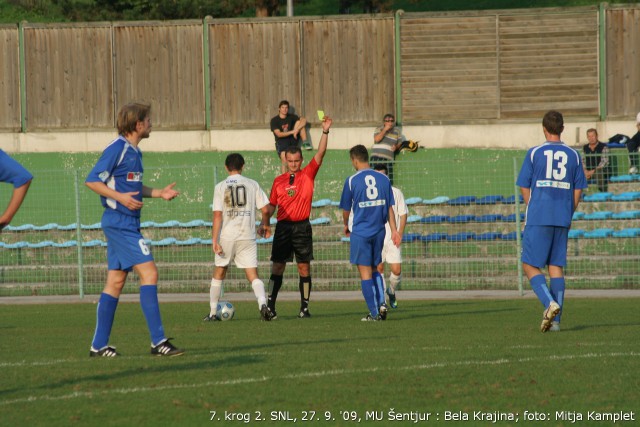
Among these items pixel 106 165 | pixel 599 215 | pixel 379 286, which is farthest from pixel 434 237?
pixel 106 165

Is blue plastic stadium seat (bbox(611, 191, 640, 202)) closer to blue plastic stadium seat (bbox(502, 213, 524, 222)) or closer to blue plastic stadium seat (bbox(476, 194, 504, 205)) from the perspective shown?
blue plastic stadium seat (bbox(502, 213, 524, 222))

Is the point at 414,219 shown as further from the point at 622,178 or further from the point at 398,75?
the point at 398,75

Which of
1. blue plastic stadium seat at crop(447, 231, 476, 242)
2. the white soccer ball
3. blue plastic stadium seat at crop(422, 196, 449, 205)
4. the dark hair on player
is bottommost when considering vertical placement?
the white soccer ball

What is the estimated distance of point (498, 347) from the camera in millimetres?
9555

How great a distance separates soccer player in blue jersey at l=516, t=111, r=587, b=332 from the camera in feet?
36.2

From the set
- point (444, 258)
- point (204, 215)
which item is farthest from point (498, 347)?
point (204, 215)

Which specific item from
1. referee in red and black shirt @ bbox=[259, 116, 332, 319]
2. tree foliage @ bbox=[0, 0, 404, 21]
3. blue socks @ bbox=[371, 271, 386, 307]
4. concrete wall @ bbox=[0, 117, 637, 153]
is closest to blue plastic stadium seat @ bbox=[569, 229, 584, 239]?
concrete wall @ bbox=[0, 117, 637, 153]

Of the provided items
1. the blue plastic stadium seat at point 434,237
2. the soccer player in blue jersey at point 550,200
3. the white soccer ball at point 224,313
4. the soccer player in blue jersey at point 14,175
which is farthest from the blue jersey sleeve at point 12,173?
the blue plastic stadium seat at point 434,237

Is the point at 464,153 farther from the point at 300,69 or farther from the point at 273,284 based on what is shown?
the point at 273,284

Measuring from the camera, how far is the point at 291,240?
45.5 feet

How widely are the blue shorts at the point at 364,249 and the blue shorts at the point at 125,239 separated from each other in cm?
415

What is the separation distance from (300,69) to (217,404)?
763 inches

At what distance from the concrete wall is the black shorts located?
37.6ft

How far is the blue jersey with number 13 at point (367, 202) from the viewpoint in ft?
42.0
